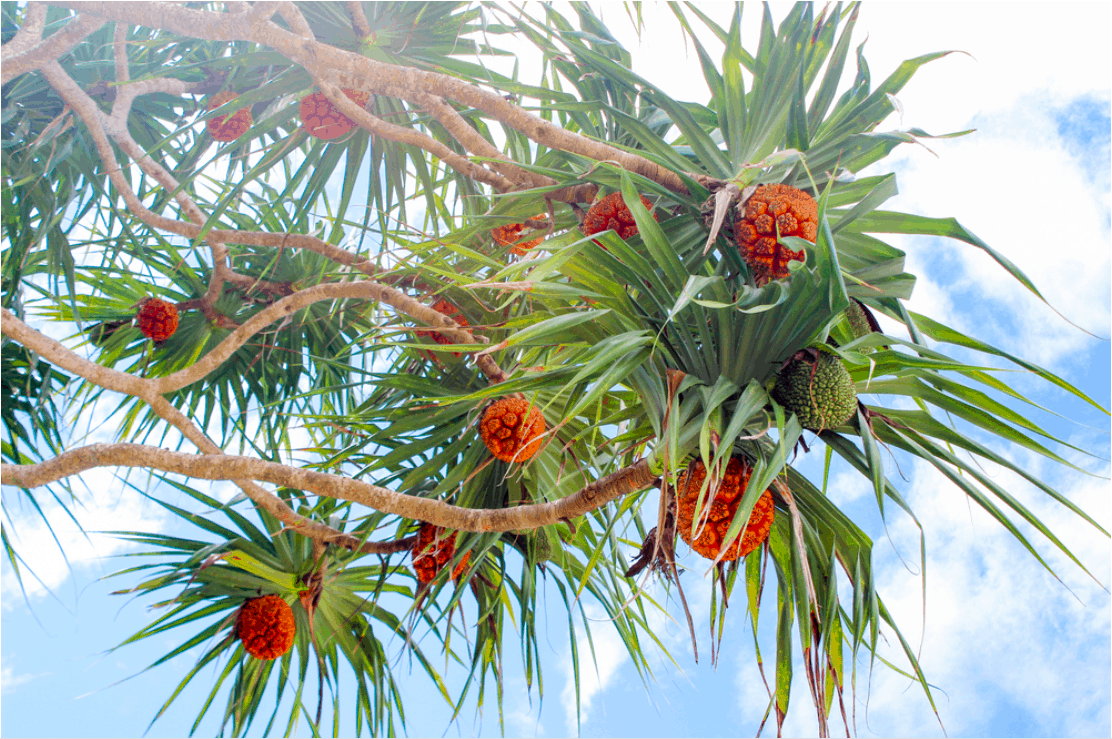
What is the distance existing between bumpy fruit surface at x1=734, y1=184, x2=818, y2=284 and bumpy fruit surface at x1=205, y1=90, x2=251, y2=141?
1.99 m

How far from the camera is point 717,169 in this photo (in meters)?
1.41

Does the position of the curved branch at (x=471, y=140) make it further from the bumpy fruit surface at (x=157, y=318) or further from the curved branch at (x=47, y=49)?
the bumpy fruit surface at (x=157, y=318)

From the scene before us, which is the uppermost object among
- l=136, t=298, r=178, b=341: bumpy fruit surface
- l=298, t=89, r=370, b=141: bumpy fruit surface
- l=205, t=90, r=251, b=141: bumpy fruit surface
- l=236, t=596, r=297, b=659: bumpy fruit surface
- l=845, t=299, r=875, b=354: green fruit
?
l=205, t=90, r=251, b=141: bumpy fruit surface

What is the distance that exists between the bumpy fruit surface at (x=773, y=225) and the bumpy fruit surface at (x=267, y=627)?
6.01ft

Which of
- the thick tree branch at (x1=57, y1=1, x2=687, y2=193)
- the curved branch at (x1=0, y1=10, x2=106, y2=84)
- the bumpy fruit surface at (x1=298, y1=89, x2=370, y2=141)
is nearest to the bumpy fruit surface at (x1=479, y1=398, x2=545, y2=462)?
the thick tree branch at (x1=57, y1=1, x2=687, y2=193)

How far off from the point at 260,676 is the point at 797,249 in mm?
2299

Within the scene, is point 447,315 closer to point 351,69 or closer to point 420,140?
point 420,140

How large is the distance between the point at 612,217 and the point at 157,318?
219cm

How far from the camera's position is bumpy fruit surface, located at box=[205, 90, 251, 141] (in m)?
2.56

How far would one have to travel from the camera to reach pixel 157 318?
283 cm

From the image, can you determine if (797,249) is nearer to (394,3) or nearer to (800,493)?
(800,493)

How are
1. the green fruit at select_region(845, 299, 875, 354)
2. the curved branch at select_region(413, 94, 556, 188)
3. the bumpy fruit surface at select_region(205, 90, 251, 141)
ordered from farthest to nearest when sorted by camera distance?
1. the bumpy fruit surface at select_region(205, 90, 251, 141)
2. the curved branch at select_region(413, 94, 556, 188)
3. the green fruit at select_region(845, 299, 875, 354)

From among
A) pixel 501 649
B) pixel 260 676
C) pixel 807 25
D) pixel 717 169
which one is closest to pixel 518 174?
pixel 717 169

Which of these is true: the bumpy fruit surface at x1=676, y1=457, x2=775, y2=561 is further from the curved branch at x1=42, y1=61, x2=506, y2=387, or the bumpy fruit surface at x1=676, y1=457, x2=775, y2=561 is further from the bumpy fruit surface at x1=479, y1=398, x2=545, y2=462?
the curved branch at x1=42, y1=61, x2=506, y2=387
